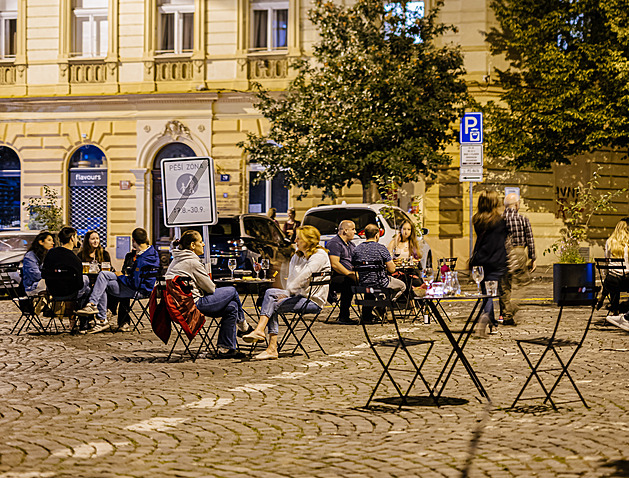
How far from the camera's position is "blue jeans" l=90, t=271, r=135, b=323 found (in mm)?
14523

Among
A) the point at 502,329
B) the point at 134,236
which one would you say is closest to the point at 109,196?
the point at 134,236

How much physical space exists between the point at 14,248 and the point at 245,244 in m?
4.82

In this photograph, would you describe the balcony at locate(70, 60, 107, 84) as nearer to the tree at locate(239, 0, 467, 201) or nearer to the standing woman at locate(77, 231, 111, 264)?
the tree at locate(239, 0, 467, 201)

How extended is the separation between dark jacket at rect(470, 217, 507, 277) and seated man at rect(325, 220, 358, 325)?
11.1 feet

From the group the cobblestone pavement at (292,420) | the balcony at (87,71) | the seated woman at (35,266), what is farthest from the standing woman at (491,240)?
the balcony at (87,71)

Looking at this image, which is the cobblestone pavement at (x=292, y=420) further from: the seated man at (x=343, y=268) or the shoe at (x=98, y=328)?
the seated man at (x=343, y=268)

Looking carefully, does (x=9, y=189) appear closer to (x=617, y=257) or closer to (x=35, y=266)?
(x=35, y=266)

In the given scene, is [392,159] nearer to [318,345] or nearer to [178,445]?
[318,345]

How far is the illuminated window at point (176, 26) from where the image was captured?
30438 millimetres

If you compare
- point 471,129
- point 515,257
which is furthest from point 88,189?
point 515,257

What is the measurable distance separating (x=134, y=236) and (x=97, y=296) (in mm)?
1141

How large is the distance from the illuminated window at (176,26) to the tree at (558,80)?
8562mm

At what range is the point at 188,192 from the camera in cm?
1691

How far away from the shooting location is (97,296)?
14531mm
